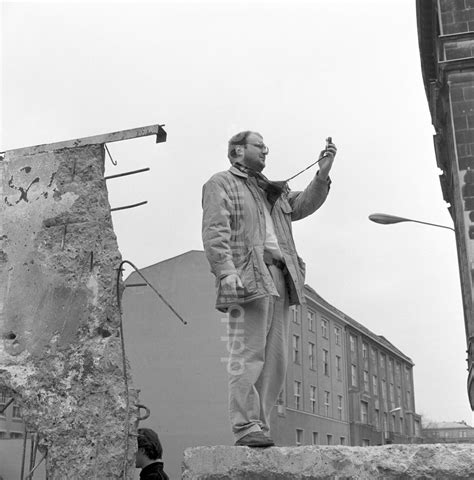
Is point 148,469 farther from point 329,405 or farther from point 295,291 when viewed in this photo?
point 329,405

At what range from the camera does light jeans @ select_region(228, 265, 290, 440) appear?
152 inches

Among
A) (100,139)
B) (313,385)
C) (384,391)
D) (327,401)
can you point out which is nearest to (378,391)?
(384,391)

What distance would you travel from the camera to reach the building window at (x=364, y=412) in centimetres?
5244

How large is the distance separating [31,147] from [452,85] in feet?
33.3

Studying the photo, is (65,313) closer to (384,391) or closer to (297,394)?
(297,394)

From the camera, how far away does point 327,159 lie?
4301 millimetres

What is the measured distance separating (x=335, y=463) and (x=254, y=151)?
1872 mm

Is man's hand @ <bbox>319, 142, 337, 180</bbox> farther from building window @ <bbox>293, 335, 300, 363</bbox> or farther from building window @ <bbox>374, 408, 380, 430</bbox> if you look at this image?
building window @ <bbox>374, 408, 380, 430</bbox>

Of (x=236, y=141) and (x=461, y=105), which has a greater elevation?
(x=461, y=105)

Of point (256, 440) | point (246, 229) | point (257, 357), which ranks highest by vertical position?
point (246, 229)

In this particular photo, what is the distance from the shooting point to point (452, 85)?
13.4 meters

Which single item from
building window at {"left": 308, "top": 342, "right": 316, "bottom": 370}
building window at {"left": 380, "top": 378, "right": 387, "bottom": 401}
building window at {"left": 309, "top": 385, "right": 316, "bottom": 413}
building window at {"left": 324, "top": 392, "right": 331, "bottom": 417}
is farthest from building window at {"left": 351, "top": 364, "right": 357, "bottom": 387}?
building window at {"left": 308, "top": 342, "right": 316, "bottom": 370}

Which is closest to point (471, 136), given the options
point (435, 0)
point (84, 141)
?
point (435, 0)

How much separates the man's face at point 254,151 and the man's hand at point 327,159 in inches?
14.2
